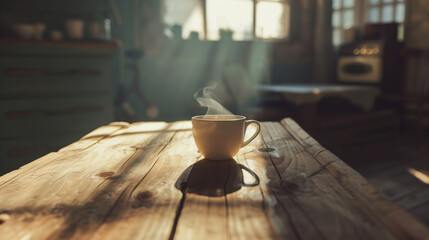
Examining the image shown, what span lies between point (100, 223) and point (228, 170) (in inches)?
12.3

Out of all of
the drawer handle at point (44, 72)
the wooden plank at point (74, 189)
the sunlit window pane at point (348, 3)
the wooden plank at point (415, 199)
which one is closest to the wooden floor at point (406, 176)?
the wooden plank at point (415, 199)

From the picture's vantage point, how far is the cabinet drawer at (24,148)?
2.52 metres

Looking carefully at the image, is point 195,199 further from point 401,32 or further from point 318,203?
point 401,32

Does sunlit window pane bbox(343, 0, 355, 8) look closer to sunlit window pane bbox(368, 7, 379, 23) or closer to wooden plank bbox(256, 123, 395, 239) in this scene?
sunlit window pane bbox(368, 7, 379, 23)

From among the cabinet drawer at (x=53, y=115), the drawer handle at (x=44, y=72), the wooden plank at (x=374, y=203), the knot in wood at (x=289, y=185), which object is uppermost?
the drawer handle at (x=44, y=72)

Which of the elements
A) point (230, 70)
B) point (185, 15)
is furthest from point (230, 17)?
point (230, 70)

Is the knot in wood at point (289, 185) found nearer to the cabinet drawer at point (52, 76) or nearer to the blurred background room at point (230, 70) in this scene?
the blurred background room at point (230, 70)

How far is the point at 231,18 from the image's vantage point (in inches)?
182

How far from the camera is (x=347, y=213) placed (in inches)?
19.5

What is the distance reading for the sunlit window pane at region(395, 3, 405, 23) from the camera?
4.91 meters

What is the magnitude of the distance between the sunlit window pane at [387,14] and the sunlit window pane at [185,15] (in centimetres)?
275

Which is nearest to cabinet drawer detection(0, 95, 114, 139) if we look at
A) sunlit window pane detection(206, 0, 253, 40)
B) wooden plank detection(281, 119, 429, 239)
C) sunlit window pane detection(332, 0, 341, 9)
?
sunlit window pane detection(206, 0, 253, 40)

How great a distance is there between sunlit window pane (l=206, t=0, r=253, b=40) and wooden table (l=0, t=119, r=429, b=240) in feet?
12.5

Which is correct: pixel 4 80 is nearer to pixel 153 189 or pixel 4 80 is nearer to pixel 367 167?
A: pixel 153 189
